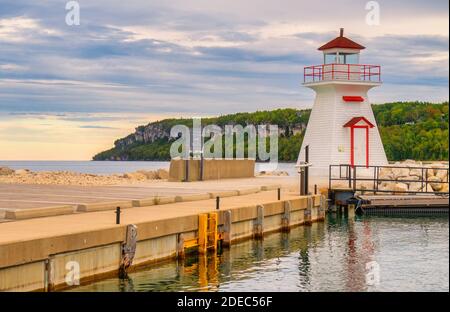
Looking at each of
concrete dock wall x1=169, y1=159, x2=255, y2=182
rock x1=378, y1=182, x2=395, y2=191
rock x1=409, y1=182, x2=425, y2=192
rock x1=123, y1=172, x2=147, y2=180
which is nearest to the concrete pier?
concrete dock wall x1=169, y1=159, x2=255, y2=182

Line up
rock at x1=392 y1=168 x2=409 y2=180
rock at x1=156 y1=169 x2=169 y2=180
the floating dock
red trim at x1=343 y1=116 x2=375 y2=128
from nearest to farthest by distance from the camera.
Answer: the floating dock
rock at x1=156 y1=169 x2=169 y2=180
rock at x1=392 y1=168 x2=409 y2=180
red trim at x1=343 y1=116 x2=375 y2=128

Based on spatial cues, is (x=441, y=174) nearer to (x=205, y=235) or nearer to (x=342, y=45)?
(x=342, y=45)

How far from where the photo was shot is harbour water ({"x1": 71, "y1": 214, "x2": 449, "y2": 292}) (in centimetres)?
1880

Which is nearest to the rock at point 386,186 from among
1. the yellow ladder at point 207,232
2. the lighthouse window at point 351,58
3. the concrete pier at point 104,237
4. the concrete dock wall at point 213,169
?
the lighthouse window at point 351,58

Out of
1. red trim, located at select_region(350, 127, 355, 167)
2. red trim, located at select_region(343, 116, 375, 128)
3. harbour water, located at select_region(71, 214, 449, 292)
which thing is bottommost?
harbour water, located at select_region(71, 214, 449, 292)

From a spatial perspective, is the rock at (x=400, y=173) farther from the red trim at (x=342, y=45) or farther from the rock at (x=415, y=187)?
the red trim at (x=342, y=45)

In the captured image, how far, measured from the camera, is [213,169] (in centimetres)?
4331

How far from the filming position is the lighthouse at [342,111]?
46.4m

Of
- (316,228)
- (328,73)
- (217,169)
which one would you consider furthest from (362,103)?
(316,228)

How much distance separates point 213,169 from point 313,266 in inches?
852

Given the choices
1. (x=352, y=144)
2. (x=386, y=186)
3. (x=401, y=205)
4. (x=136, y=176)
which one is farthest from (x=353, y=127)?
(x=136, y=176)

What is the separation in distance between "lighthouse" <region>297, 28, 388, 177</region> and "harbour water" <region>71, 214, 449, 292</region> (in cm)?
1613

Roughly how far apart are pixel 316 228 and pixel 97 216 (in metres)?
12.6

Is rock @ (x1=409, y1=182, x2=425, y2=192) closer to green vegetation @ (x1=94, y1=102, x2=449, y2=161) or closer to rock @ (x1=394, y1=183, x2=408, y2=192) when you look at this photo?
rock @ (x1=394, y1=183, x2=408, y2=192)
